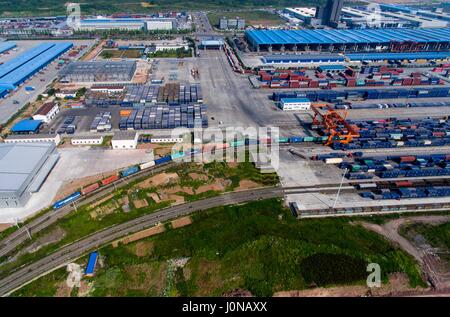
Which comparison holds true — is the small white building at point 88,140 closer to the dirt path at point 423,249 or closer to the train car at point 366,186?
the train car at point 366,186

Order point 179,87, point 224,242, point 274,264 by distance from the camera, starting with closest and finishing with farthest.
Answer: point 274,264
point 224,242
point 179,87

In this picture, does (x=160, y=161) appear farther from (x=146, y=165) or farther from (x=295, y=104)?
(x=295, y=104)

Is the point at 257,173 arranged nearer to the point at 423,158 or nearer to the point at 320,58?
the point at 423,158

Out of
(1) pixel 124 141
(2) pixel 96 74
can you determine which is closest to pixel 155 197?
(1) pixel 124 141

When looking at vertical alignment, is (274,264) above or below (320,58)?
below

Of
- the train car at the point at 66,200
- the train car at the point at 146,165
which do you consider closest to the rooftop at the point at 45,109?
the train car at the point at 66,200
